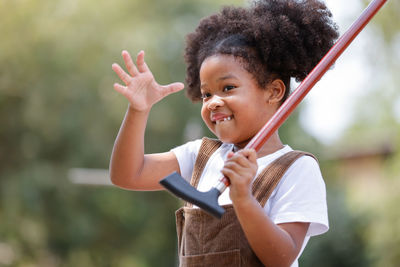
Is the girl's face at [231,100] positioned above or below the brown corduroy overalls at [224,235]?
above

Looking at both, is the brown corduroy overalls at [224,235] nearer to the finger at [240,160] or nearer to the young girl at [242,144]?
the young girl at [242,144]

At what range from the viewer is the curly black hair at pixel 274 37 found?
7.41ft

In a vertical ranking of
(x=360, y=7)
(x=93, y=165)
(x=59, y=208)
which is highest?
(x=360, y=7)

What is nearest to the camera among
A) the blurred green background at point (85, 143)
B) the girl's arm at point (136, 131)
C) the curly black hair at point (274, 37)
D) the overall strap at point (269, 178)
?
the overall strap at point (269, 178)

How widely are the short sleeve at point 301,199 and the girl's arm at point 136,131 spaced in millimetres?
480

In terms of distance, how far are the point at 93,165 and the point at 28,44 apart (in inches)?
120

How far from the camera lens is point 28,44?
13.9 metres

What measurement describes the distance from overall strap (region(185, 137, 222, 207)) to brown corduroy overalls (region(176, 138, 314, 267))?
153mm

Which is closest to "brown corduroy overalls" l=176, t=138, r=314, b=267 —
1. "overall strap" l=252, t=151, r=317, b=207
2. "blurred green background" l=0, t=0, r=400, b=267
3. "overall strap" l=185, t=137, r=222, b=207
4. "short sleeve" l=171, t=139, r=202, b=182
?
"overall strap" l=252, t=151, r=317, b=207

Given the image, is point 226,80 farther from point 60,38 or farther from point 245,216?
point 60,38

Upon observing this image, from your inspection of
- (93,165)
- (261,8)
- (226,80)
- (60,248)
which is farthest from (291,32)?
(60,248)

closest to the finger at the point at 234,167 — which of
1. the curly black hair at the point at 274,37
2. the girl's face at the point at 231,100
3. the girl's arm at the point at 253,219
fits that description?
the girl's arm at the point at 253,219

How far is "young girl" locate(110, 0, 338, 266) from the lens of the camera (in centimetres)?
190

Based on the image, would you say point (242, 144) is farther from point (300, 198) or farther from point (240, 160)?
point (240, 160)
